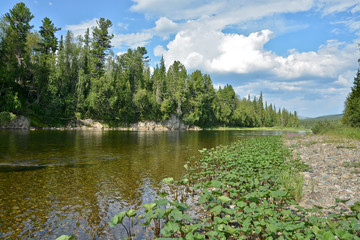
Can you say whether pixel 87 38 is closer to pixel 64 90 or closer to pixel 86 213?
pixel 64 90

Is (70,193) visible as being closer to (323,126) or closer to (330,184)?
(330,184)

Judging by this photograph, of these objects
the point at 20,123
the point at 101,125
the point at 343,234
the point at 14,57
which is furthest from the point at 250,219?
the point at 101,125

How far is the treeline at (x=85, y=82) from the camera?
160 ft

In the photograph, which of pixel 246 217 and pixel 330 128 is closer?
pixel 246 217

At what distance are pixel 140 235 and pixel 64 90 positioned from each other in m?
62.6

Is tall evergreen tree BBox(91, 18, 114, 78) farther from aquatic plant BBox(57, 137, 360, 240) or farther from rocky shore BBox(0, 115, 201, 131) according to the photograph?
aquatic plant BBox(57, 137, 360, 240)

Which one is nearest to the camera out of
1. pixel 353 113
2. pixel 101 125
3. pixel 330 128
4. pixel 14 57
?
pixel 353 113

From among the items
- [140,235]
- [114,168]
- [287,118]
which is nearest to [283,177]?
[140,235]

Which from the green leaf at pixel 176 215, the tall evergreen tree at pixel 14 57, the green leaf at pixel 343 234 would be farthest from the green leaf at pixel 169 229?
the tall evergreen tree at pixel 14 57

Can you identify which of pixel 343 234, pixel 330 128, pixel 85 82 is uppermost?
pixel 85 82

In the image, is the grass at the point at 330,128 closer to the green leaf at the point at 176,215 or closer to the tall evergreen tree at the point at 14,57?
the green leaf at the point at 176,215

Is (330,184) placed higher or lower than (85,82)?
lower

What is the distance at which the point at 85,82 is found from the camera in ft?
204

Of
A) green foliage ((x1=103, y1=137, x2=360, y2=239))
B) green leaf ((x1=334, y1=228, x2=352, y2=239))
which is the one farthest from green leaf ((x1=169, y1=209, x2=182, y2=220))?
→ green leaf ((x1=334, y1=228, x2=352, y2=239))
